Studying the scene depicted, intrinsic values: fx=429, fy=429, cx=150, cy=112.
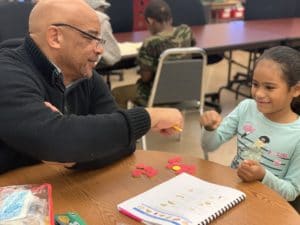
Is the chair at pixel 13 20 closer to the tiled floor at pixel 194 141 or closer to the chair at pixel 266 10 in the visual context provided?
the tiled floor at pixel 194 141

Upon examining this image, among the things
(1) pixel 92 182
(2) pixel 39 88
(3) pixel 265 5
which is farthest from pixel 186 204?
(3) pixel 265 5

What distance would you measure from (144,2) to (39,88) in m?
3.90

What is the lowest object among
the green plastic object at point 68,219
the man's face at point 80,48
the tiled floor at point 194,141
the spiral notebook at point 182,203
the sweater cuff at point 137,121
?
the tiled floor at point 194,141

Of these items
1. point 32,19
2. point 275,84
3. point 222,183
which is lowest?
point 222,183

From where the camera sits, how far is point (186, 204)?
1127 millimetres

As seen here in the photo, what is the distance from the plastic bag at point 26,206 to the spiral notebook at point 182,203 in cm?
23

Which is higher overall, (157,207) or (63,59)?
(63,59)

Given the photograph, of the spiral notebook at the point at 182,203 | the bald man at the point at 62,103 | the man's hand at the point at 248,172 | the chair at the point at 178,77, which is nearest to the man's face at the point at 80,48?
the bald man at the point at 62,103

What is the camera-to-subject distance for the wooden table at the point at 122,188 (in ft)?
3.58

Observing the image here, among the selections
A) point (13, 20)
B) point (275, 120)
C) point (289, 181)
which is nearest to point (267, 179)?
point (289, 181)

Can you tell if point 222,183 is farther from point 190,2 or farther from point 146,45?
point 190,2

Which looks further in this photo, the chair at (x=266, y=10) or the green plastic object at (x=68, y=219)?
the chair at (x=266, y=10)

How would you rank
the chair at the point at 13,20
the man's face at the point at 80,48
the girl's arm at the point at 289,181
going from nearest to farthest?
the man's face at the point at 80,48 → the girl's arm at the point at 289,181 → the chair at the point at 13,20

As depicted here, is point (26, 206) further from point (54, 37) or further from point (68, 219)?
point (54, 37)
